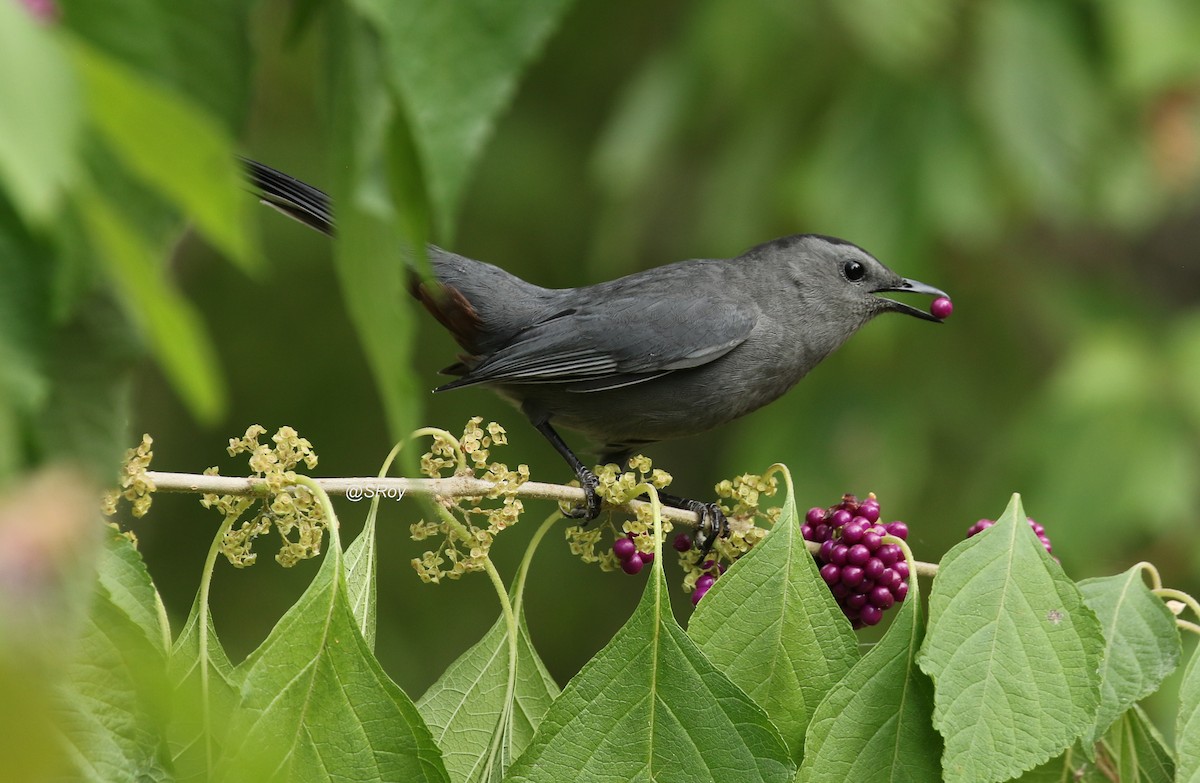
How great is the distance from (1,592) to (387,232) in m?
0.46

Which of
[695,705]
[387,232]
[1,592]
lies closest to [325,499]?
[695,705]

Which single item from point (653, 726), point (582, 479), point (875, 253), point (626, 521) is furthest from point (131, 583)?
point (875, 253)

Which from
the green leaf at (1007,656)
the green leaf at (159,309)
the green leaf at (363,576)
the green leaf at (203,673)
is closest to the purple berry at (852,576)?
the green leaf at (1007,656)

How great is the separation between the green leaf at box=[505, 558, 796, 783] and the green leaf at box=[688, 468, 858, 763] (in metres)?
0.15

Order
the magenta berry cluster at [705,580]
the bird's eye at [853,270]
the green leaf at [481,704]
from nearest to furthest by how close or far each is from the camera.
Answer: the green leaf at [481,704] < the magenta berry cluster at [705,580] < the bird's eye at [853,270]

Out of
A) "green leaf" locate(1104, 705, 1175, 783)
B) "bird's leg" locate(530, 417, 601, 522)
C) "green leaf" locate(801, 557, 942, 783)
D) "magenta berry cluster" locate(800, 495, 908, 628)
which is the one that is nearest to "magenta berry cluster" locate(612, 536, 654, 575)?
"bird's leg" locate(530, 417, 601, 522)

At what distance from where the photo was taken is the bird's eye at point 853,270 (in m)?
4.52

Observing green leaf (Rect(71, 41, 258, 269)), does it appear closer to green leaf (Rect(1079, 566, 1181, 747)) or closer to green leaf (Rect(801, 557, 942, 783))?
green leaf (Rect(801, 557, 942, 783))

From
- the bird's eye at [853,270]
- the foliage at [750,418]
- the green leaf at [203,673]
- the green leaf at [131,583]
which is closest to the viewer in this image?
the foliage at [750,418]

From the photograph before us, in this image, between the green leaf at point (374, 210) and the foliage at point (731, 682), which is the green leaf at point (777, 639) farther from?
the green leaf at point (374, 210)

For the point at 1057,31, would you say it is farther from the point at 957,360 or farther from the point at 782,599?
the point at 782,599

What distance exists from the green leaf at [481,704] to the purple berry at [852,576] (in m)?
0.66

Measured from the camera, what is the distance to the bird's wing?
4.09 metres

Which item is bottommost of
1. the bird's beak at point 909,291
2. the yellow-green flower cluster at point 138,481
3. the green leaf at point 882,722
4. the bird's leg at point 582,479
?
the green leaf at point 882,722
